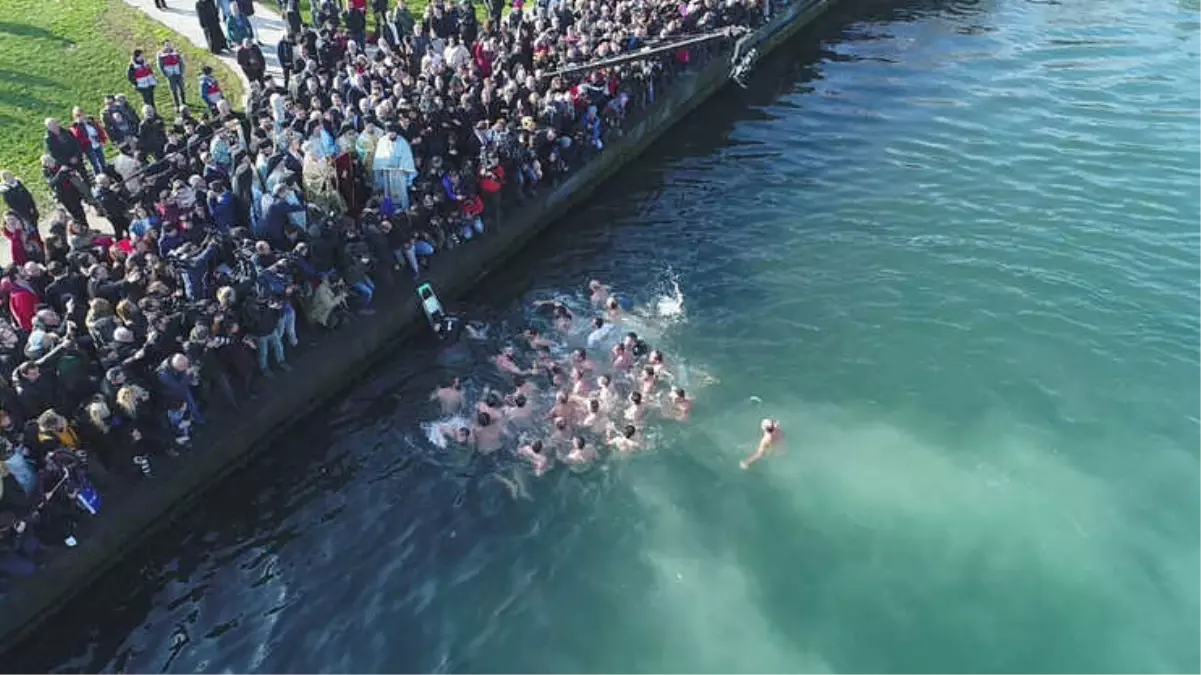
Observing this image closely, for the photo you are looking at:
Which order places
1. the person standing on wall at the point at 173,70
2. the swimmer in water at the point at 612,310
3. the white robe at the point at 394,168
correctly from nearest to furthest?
the white robe at the point at 394,168, the swimmer in water at the point at 612,310, the person standing on wall at the point at 173,70

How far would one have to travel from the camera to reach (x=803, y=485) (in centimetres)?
2011

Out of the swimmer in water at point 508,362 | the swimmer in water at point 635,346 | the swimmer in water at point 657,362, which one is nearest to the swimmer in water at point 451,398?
the swimmer in water at point 508,362

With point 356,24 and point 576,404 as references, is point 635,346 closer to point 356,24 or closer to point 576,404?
point 576,404

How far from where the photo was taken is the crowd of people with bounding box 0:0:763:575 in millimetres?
16656

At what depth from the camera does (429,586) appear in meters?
17.9

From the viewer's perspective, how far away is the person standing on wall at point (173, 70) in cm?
2764

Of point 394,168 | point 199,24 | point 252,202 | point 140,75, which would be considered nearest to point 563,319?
point 394,168

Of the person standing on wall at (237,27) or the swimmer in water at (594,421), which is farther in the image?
the person standing on wall at (237,27)

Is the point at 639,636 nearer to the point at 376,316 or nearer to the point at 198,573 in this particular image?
the point at 198,573

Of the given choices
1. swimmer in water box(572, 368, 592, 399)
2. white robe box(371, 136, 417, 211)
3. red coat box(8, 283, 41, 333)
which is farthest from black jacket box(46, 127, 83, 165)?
swimmer in water box(572, 368, 592, 399)

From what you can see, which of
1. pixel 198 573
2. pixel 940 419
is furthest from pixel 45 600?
pixel 940 419

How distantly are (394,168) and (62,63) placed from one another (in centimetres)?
1563

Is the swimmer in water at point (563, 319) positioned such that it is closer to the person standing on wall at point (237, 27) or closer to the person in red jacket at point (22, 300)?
the person in red jacket at point (22, 300)

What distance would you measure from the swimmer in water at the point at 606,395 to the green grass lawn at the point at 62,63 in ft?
53.3
